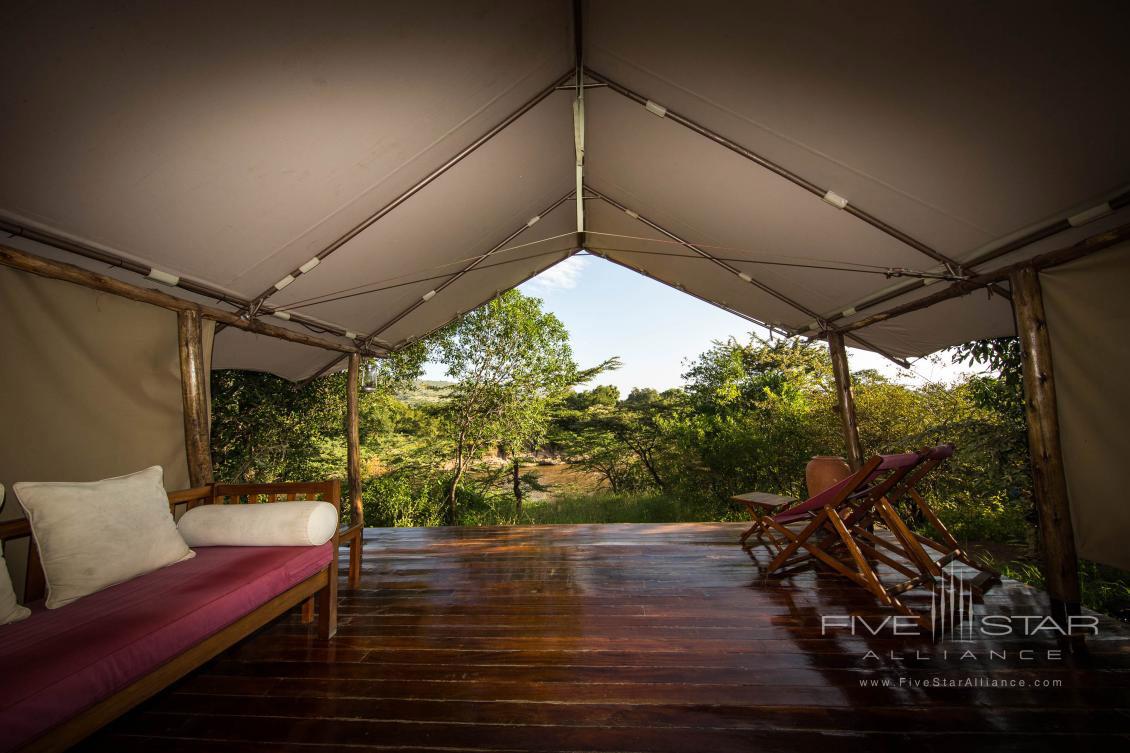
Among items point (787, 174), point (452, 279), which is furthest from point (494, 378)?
point (787, 174)

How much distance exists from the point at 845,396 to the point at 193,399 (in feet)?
19.7

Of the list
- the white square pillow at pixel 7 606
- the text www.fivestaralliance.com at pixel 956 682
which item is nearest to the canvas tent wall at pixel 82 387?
the white square pillow at pixel 7 606

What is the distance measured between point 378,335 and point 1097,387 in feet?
19.9

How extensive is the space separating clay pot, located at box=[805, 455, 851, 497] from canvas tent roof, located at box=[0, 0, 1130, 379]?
148cm

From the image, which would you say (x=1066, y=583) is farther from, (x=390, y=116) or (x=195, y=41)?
(x=195, y=41)

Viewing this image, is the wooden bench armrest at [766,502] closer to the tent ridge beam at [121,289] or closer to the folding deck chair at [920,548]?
the folding deck chair at [920,548]

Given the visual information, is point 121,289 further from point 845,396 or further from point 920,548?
point 845,396

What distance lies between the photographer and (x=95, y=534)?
1.60m

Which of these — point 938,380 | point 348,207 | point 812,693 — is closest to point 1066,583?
point 812,693

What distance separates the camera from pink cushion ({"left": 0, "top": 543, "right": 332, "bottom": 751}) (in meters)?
0.97

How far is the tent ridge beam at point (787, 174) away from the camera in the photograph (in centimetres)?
268

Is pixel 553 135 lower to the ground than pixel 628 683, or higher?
higher

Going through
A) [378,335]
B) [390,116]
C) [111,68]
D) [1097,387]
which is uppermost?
[390,116]

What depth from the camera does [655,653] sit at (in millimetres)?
1897
